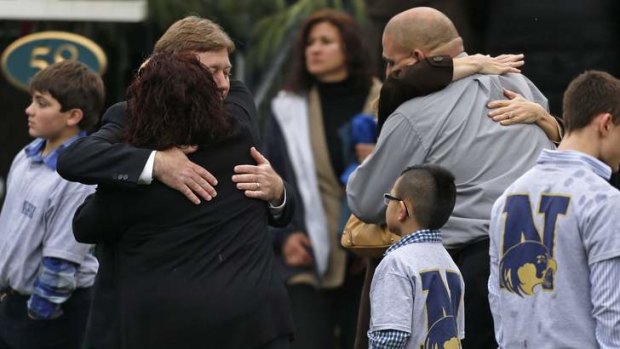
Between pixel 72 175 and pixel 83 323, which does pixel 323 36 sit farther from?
pixel 72 175

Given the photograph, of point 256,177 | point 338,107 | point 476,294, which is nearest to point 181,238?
point 256,177

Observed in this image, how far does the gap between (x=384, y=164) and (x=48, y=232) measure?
1471 mm

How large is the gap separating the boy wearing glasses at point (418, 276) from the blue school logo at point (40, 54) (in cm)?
389

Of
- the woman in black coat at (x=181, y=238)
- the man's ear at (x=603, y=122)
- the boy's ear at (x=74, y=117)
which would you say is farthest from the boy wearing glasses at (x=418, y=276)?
the boy's ear at (x=74, y=117)

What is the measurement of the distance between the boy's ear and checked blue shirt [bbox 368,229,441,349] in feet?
5.59

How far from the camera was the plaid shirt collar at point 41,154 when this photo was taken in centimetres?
672

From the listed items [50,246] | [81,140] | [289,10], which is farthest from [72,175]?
[289,10]

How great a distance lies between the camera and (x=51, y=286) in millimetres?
6555

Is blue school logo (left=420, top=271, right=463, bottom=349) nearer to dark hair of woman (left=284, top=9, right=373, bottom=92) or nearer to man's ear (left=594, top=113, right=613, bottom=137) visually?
man's ear (left=594, top=113, right=613, bottom=137)

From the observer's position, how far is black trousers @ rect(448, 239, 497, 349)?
6.16 metres

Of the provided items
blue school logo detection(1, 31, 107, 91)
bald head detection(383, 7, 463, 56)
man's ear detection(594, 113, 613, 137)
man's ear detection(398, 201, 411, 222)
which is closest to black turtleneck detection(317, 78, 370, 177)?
blue school logo detection(1, 31, 107, 91)

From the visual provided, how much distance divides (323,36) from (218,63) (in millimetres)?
3126

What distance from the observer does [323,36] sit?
28.5 ft

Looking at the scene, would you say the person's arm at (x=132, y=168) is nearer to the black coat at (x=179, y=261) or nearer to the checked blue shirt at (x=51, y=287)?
the black coat at (x=179, y=261)
